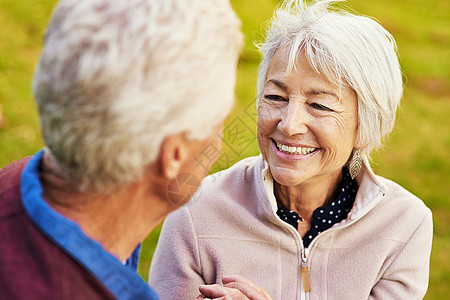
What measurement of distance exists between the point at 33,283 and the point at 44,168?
0.35 meters

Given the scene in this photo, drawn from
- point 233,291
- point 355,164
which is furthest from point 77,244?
point 355,164

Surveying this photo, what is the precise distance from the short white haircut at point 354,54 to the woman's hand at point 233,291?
78 centimetres

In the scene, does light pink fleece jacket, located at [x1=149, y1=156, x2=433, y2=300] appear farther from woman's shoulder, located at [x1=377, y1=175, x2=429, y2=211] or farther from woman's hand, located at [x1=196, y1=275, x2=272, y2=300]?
woman's hand, located at [x1=196, y1=275, x2=272, y2=300]

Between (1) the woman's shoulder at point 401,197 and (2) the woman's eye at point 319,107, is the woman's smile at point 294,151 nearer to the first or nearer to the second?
(2) the woman's eye at point 319,107

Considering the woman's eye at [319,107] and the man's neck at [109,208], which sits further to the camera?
the woman's eye at [319,107]

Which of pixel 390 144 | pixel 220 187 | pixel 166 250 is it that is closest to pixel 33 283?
pixel 166 250

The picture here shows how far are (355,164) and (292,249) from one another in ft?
1.61

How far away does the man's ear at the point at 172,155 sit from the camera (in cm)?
131

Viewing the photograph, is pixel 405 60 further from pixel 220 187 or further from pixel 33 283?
pixel 33 283

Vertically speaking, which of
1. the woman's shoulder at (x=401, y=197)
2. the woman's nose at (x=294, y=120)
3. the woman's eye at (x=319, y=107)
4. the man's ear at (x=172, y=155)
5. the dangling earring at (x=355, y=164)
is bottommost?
the woman's shoulder at (x=401, y=197)

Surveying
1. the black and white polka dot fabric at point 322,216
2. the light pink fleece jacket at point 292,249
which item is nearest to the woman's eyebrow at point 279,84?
the light pink fleece jacket at point 292,249

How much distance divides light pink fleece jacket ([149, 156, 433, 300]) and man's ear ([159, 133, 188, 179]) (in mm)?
940

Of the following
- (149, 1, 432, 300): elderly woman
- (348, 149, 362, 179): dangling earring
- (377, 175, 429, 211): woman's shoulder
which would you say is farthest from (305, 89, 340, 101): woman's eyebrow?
(377, 175, 429, 211): woman's shoulder

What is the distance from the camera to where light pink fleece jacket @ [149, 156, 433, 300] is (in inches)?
87.7
